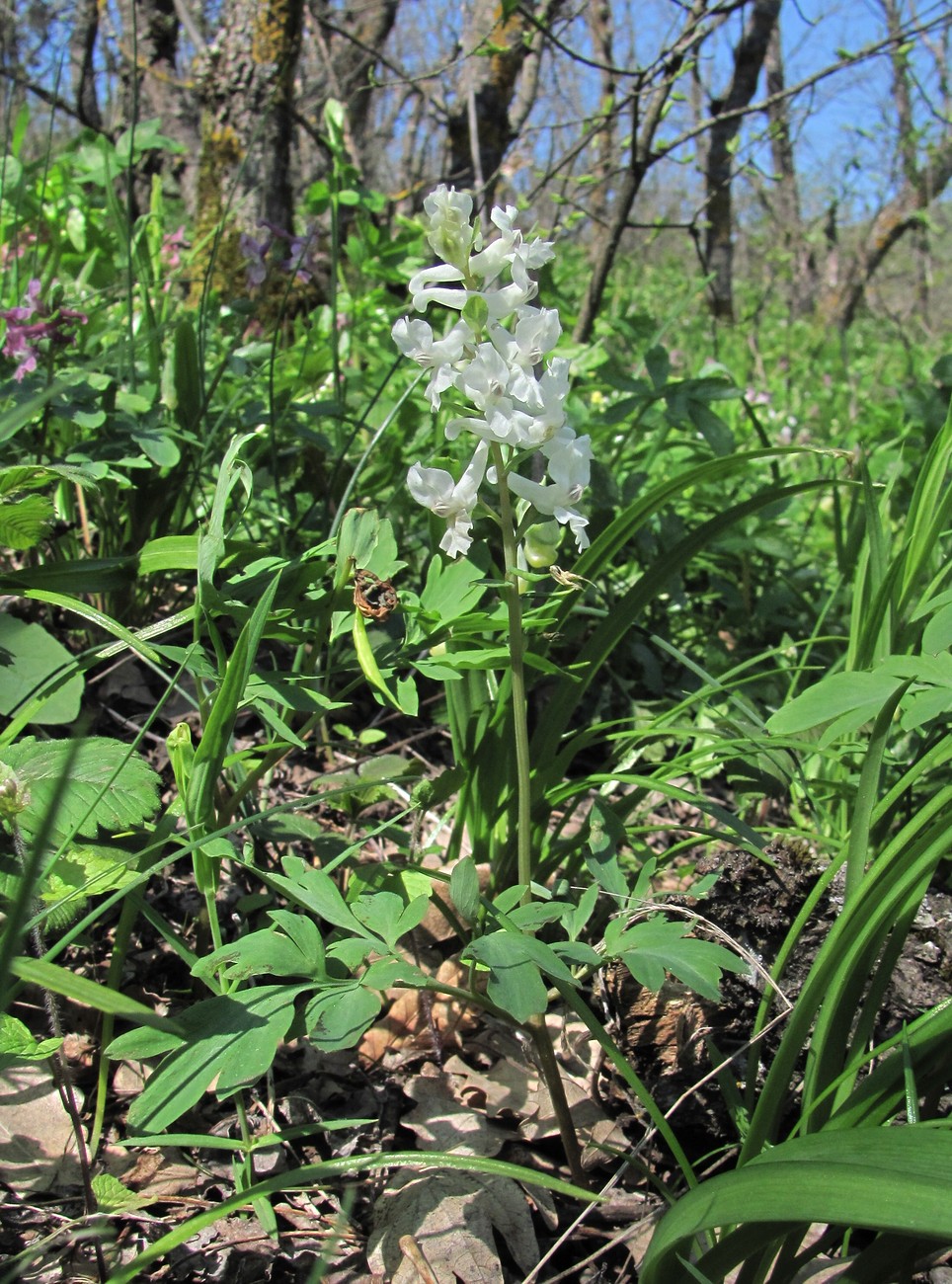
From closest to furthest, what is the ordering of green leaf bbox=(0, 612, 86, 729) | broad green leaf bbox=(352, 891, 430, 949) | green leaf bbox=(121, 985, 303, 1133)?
green leaf bbox=(121, 985, 303, 1133), broad green leaf bbox=(352, 891, 430, 949), green leaf bbox=(0, 612, 86, 729)

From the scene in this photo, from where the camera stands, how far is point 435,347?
101cm

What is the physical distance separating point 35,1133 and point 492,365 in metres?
1.03

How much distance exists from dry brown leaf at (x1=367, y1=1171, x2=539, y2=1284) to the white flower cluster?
76cm

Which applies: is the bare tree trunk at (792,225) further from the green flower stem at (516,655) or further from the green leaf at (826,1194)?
the green leaf at (826,1194)

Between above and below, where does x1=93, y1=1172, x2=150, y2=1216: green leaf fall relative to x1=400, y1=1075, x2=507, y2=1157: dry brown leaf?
above

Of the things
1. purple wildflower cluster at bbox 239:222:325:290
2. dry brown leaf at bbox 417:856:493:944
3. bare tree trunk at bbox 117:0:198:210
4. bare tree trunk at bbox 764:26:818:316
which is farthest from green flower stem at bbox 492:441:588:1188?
bare tree trunk at bbox 764:26:818:316

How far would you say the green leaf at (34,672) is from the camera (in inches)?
50.1

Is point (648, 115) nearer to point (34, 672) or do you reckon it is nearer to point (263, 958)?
point (34, 672)

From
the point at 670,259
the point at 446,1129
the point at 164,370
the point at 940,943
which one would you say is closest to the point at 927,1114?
the point at 940,943

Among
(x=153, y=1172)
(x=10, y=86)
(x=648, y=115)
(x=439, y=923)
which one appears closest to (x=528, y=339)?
(x=439, y=923)

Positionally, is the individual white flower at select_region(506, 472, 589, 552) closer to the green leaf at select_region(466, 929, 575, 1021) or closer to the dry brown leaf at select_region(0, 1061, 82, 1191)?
the green leaf at select_region(466, 929, 575, 1021)

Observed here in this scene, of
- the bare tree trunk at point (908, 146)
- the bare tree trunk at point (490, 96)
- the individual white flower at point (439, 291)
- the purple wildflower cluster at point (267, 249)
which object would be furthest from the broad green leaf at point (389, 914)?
the bare tree trunk at point (908, 146)

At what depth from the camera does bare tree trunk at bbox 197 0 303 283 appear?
9.55ft

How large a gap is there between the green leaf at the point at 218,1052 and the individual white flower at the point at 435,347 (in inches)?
24.5
